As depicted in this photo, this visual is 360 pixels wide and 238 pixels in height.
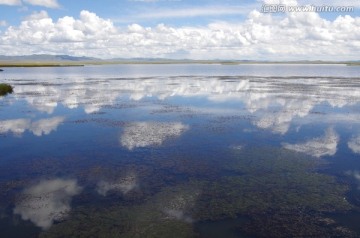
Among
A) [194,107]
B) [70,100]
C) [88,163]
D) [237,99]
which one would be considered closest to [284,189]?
[88,163]

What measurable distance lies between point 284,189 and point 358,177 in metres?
4.51

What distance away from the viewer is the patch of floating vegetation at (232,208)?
1277 centimetres

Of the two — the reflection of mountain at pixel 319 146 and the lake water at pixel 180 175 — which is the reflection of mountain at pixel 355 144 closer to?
the lake water at pixel 180 175

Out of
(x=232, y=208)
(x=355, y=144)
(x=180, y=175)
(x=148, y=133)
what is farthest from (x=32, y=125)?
(x=355, y=144)

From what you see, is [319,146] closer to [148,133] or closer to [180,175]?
[180,175]

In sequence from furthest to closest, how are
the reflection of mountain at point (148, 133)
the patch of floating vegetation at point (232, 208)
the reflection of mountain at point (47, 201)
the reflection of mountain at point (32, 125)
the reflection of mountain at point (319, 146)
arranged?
the reflection of mountain at point (32, 125) < the reflection of mountain at point (148, 133) < the reflection of mountain at point (319, 146) < the reflection of mountain at point (47, 201) < the patch of floating vegetation at point (232, 208)

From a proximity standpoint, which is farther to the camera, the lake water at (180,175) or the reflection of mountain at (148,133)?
the reflection of mountain at (148,133)

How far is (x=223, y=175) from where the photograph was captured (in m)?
18.3

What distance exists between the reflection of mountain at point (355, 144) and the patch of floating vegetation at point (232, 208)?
229 inches

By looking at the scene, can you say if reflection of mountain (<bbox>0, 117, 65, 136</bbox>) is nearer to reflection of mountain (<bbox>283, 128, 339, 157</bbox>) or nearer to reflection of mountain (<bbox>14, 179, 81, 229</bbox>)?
reflection of mountain (<bbox>14, 179, 81, 229</bbox>)

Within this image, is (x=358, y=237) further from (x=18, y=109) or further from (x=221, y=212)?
(x=18, y=109)

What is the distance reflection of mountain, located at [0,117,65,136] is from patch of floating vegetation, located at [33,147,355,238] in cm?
1552

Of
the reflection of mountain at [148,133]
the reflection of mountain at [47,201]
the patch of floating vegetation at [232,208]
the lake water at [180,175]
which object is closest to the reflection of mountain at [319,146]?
the lake water at [180,175]

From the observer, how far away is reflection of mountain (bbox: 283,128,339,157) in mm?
22375
